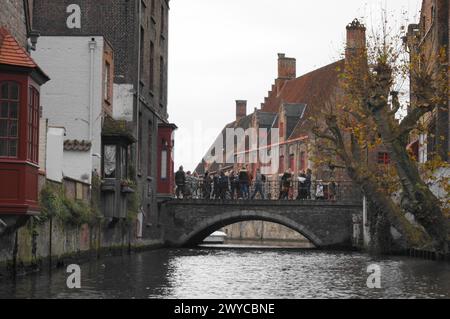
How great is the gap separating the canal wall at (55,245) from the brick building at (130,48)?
330cm

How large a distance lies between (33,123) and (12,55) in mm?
1203

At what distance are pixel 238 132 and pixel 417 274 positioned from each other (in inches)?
2400

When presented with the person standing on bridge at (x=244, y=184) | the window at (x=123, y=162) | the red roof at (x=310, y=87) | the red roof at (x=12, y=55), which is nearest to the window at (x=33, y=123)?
the red roof at (x=12, y=55)

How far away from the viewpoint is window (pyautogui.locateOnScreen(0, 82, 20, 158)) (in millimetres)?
15484

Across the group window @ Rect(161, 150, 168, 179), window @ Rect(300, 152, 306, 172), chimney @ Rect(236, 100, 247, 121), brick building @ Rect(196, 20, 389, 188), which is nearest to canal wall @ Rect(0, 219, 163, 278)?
window @ Rect(161, 150, 168, 179)

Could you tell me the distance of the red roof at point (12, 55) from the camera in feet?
51.1

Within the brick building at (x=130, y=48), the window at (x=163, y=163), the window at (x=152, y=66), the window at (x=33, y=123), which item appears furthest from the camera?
the window at (x=163, y=163)

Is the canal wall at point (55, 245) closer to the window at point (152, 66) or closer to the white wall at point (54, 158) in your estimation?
the white wall at point (54, 158)

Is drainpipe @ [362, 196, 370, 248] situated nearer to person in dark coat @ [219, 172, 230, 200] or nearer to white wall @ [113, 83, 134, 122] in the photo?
person in dark coat @ [219, 172, 230, 200]

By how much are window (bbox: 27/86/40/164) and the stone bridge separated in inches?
845

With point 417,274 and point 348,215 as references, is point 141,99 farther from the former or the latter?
point 417,274

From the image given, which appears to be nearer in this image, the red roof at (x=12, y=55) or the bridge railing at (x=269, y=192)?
the red roof at (x=12, y=55)

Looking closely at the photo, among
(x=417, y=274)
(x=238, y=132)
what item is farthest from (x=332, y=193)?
(x=238, y=132)

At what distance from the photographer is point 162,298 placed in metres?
13.7
